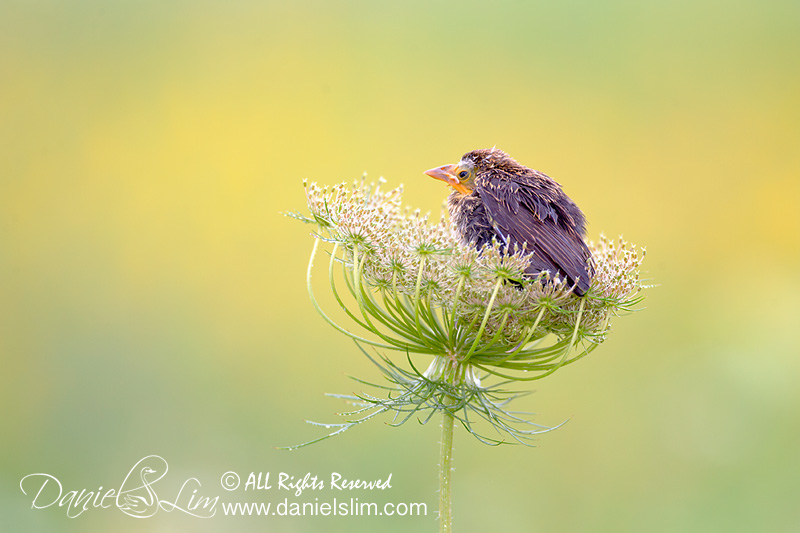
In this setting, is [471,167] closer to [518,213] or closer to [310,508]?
[518,213]

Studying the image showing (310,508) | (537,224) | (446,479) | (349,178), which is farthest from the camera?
(349,178)

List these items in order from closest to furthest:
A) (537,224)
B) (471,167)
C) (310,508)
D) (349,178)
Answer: (537,224) < (471,167) < (310,508) < (349,178)

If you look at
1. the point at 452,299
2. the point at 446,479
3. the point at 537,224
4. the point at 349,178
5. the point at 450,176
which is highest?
the point at 349,178

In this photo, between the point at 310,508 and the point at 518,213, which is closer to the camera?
the point at 518,213

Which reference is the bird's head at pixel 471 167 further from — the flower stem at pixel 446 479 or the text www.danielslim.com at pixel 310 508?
the text www.danielslim.com at pixel 310 508

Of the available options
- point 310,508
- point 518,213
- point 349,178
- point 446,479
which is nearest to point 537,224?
point 518,213

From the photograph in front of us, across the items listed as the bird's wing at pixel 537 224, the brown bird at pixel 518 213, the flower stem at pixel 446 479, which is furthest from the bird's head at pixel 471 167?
the flower stem at pixel 446 479
